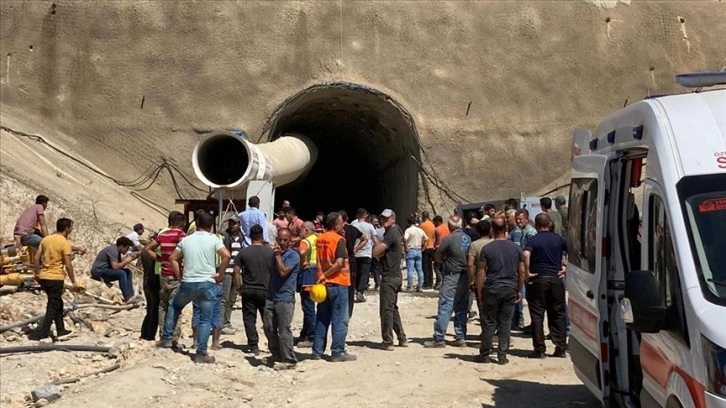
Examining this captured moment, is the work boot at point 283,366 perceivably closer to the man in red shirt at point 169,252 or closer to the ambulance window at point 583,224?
the man in red shirt at point 169,252

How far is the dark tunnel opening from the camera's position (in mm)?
17156

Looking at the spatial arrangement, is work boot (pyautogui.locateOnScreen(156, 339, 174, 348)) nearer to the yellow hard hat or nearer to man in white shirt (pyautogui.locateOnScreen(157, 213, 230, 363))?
man in white shirt (pyautogui.locateOnScreen(157, 213, 230, 363))

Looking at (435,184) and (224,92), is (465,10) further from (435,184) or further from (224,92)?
(224,92)

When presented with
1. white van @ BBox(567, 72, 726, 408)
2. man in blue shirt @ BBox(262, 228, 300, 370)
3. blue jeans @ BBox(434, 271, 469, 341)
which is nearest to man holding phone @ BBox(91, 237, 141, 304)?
man in blue shirt @ BBox(262, 228, 300, 370)

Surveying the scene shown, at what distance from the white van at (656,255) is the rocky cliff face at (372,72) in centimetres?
1559

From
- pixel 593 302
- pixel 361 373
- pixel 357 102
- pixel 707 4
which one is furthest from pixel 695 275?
pixel 707 4

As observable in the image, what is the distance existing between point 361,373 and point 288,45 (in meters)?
14.8

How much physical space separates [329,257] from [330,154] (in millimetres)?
20737

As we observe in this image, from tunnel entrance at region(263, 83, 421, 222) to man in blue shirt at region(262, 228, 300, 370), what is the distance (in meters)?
12.8

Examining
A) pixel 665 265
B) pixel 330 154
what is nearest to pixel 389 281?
pixel 665 265

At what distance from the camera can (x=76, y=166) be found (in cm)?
2119

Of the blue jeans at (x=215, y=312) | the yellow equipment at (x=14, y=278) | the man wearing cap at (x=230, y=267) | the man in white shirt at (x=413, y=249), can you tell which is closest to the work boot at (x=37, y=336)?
the yellow equipment at (x=14, y=278)

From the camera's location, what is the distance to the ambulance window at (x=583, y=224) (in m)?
6.77

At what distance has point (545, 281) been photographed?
9.77 m
